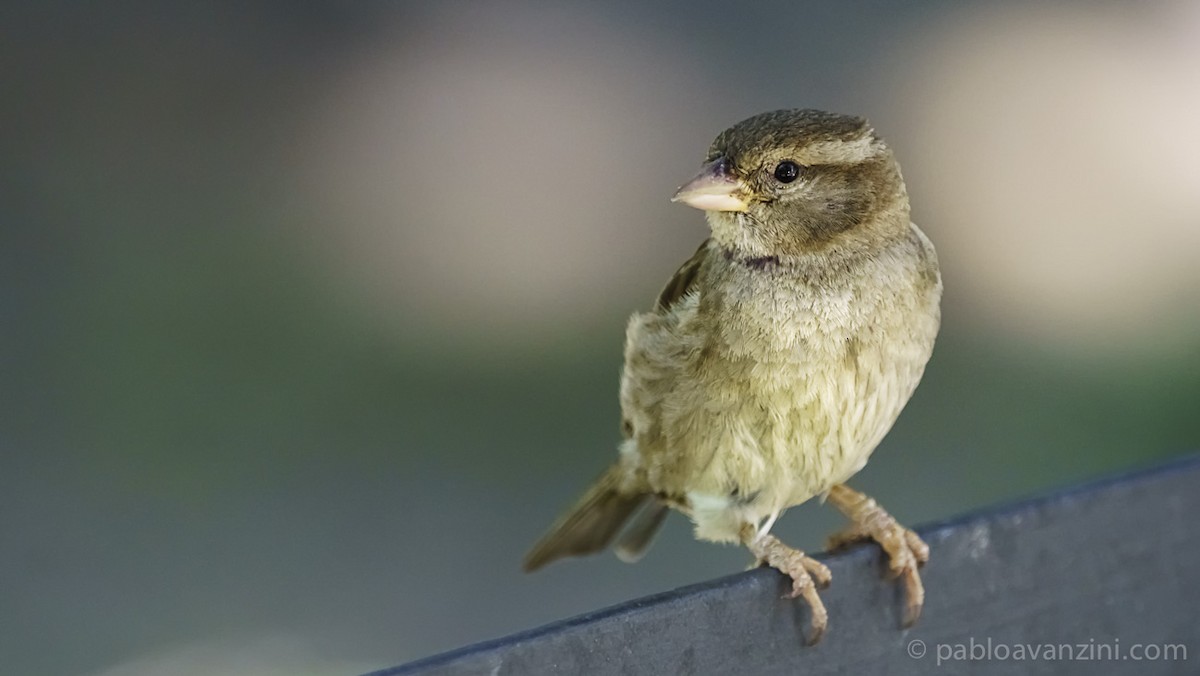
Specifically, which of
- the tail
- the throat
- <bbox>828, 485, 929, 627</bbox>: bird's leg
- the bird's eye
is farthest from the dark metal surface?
the tail

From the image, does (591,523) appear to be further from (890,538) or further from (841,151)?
(841,151)

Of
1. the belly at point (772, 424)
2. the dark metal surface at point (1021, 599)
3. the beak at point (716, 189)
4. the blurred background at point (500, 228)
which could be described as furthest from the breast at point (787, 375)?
the blurred background at point (500, 228)

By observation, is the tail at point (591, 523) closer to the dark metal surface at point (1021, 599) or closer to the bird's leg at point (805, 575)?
the bird's leg at point (805, 575)

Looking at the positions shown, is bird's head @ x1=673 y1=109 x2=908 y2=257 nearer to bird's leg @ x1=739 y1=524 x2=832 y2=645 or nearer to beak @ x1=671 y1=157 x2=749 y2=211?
beak @ x1=671 y1=157 x2=749 y2=211

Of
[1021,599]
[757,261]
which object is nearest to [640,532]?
[757,261]

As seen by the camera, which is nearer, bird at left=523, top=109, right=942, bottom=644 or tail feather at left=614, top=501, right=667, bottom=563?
bird at left=523, top=109, right=942, bottom=644

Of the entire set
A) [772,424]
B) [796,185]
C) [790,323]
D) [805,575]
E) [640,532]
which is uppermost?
[796,185]

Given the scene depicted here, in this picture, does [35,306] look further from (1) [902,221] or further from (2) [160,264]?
(1) [902,221]

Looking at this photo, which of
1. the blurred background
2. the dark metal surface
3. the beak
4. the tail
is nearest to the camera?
the dark metal surface
